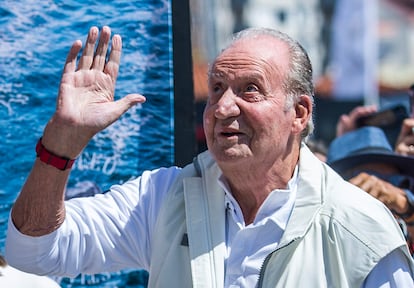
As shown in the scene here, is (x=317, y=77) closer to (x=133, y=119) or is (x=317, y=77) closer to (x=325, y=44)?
(x=325, y=44)

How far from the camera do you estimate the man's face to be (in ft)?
7.89

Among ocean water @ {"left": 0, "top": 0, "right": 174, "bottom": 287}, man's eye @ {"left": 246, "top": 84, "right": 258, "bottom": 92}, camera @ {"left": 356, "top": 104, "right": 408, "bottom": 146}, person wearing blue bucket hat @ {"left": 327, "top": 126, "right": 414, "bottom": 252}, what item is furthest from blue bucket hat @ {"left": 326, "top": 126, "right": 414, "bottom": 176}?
man's eye @ {"left": 246, "top": 84, "right": 258, "bottom": 92}

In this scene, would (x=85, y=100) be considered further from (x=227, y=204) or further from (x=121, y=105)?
(x=227, y=204)

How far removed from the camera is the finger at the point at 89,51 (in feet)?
7.55

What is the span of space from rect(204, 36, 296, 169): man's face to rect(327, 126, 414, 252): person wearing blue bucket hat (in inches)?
33.2

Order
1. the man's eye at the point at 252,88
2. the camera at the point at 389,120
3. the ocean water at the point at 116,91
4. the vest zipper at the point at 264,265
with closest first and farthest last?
the vest zipper at the point at 264,265, the man's eye at the point at 252,88, the ocean water at the point at 116,91, the camera at the point at 389,120

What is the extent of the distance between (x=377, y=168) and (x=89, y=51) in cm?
167

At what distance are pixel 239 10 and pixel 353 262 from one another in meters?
11.4

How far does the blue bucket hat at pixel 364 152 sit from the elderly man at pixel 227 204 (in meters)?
0.97

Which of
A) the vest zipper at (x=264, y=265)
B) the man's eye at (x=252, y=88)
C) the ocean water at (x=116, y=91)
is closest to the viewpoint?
the vest zipper at (x=264, y=265)

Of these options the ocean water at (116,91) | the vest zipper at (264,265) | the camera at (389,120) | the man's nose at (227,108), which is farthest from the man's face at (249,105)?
the camera at (389,120)

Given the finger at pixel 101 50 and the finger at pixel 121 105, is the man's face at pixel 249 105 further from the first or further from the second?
the finger at pixel 101 50

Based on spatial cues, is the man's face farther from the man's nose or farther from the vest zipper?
the vest zipper

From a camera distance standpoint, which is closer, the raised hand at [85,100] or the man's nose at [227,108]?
the raised hand at [85,100]
